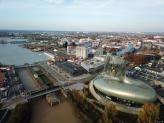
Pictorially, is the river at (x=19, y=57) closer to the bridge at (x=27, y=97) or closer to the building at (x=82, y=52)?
the building at (x=82, y=52)

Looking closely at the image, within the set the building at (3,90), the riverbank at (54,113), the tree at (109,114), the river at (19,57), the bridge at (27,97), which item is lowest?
the riverbank at (54,113)

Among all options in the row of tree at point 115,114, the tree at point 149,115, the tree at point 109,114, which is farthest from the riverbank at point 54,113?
the tree at point 149,115

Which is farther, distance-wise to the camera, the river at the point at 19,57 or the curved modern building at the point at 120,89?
the river at the point at 19,57

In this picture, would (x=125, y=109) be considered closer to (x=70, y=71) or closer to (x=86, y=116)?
(x=86, y=116)

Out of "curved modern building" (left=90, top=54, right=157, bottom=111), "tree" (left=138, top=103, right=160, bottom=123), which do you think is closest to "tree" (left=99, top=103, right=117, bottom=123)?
"tree" (left=138, top=103, right=160, bottom=123)

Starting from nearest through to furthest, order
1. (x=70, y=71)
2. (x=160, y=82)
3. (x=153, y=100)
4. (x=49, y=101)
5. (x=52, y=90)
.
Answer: (x=153, y=100) < (x=49, y=101) < (x=52, y=90) < (x=160, y=82) < (x=70, y=71)

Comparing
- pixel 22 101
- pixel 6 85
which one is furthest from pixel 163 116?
pixel 6 85

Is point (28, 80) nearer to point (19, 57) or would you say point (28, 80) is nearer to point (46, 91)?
point (46, 91)

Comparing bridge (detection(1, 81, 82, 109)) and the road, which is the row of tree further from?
the road
